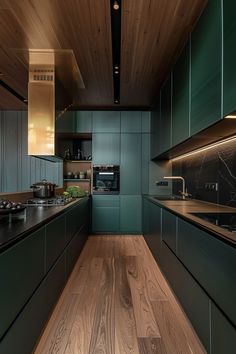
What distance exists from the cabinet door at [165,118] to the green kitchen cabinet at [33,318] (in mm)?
2036

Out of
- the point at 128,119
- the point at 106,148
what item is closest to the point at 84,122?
the point at 106,148

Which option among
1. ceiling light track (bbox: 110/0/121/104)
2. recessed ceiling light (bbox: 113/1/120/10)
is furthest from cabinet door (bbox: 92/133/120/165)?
recessed ceiling light (bbox: 113/1/120/10)

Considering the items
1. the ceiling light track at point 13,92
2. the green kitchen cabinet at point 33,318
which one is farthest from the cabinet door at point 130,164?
the green kitchen cabinet at point 33,318

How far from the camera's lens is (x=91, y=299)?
7.36ft

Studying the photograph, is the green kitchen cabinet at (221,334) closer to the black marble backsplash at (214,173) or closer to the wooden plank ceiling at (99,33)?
the black marble backsplash at (214,173)

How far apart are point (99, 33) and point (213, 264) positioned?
228 cm

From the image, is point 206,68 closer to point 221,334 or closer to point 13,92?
point 221,334

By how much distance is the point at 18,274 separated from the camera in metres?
1.22

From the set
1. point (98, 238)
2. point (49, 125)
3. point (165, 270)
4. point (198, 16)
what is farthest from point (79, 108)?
point (165, 270)

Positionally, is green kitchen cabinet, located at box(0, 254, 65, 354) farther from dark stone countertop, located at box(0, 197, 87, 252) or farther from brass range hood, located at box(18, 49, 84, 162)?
brass range hood, located at box(18, 49, 84, 162)

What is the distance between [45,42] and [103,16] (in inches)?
30.1

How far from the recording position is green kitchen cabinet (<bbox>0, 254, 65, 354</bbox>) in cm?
116

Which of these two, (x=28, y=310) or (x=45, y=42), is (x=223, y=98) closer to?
(x=28, y=310)

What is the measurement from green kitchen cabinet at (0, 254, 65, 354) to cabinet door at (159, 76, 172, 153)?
204cm
